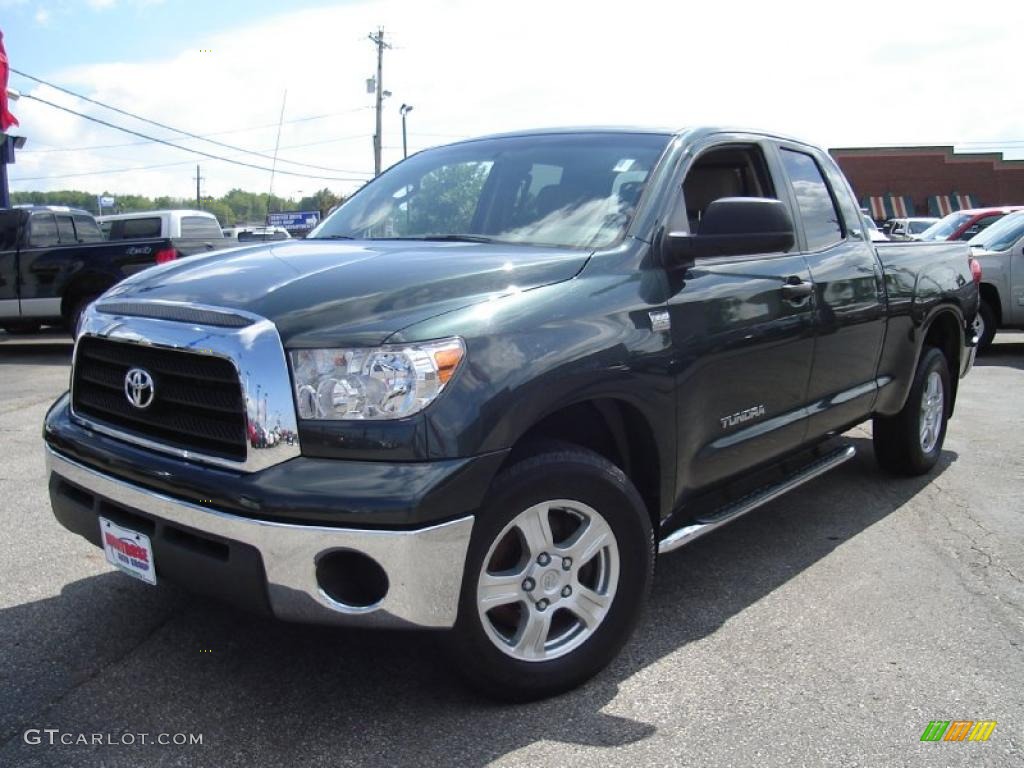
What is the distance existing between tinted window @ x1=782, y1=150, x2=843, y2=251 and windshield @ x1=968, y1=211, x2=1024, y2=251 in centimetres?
811

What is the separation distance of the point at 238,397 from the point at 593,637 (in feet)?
4.52

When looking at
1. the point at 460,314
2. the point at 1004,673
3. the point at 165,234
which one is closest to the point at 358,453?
the point at 460,314

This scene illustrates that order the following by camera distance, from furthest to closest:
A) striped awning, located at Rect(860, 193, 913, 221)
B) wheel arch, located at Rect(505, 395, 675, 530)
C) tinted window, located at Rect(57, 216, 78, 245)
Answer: striped awning, located at Rect(860, 193, 913, 221)
tinted window, located at Rect(57, 216, 78, 245)
wheel arch, located at Rect(505, 395, 675, 530)

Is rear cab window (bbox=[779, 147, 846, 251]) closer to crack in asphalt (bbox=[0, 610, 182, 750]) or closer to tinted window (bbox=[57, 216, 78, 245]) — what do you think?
crack in asphalt (bbox=[0, 610, 182, 750])

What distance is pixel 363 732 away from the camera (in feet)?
9.26

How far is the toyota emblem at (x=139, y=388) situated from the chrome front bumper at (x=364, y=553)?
38 centimetres

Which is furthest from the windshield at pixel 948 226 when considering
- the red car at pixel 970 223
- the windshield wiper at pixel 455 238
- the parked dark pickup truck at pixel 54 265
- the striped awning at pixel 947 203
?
the striped awning at pixel 947 203

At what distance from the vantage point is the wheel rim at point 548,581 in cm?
288

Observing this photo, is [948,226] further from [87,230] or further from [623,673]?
[623,673]

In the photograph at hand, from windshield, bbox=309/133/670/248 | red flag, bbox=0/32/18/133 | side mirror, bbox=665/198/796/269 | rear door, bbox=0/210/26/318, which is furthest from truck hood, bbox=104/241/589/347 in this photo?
red flag, bbox=0/32/18/133

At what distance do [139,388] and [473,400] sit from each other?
1.06 m

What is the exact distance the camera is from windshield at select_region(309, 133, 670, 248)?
361 cm

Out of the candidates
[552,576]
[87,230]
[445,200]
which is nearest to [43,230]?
[87,230]

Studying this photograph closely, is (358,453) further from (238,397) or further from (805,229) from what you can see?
(805,229)
